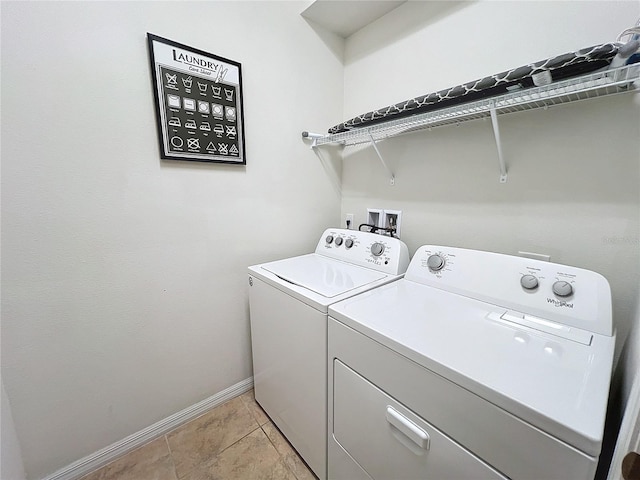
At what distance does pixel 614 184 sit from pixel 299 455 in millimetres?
1756

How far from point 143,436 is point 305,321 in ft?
3.66

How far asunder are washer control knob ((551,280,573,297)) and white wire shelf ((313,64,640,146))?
0.62m

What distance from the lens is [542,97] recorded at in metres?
0.91

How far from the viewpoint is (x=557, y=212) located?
3.48 feet

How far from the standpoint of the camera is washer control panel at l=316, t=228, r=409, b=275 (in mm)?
1343

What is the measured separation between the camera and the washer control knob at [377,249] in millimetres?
1398

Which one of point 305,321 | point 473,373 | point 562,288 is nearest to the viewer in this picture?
point 473,373

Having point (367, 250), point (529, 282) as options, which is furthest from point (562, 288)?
point (367, 250)

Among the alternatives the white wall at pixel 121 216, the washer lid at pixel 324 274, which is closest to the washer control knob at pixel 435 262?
the washer lid at pixel 324 274

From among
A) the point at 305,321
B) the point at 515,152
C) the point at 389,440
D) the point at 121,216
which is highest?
the point at 515,152

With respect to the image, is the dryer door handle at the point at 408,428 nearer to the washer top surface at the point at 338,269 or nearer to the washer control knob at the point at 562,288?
the washer top surface at the point at 338,269

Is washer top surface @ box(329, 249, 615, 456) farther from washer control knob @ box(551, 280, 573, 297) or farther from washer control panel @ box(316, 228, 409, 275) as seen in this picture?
washer control panel @ box(316, 228, 409, 275)

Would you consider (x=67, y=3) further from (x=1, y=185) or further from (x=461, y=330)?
(x=461, y=330)

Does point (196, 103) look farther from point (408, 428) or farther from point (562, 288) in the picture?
point (562, 288)
